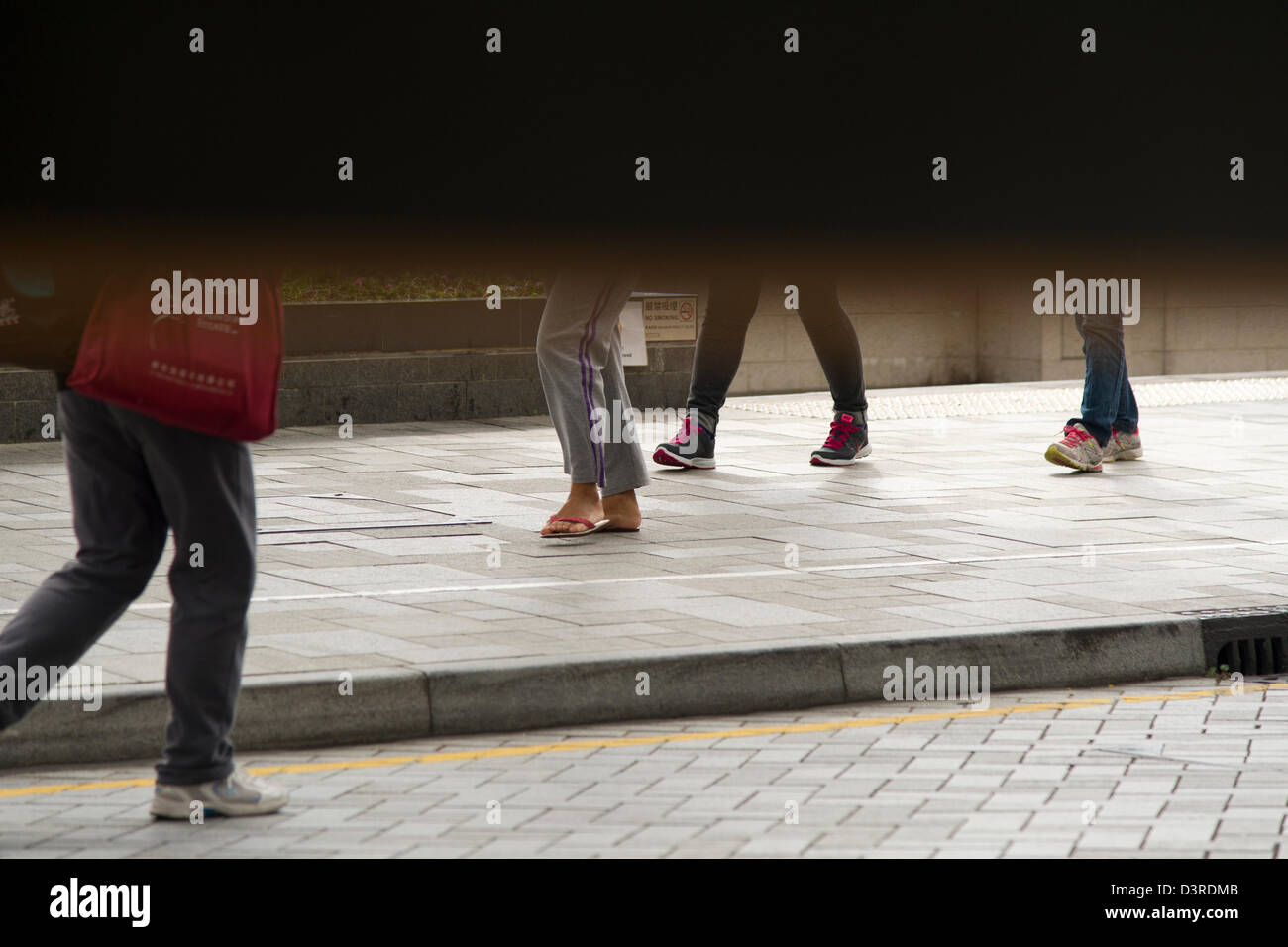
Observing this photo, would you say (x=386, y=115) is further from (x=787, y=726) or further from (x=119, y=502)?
(x=787, y=726)

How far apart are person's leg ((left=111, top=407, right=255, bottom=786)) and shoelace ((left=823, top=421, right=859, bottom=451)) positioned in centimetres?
589

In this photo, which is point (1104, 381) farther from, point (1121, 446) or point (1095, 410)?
point (1121, 446)

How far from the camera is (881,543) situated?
6.93 m

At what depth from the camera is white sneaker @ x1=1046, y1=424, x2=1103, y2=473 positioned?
351 inches

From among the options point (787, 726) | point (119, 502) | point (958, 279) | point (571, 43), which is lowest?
point (787, 726)

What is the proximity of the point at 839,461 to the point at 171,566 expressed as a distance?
19.9 ft

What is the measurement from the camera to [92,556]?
3.65 metres

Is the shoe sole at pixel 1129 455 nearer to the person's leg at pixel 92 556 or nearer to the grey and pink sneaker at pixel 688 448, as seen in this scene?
the grey and pink sneaker at pixel 688 448

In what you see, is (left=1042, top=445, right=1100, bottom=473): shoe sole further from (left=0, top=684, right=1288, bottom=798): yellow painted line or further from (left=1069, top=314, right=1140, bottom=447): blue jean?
(left=0, top=684, right=1288, bottom=798): yellow painted line

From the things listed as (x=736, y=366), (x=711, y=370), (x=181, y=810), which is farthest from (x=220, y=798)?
(x=736, y=366)

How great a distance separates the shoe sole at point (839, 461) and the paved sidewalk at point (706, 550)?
0.31 ft

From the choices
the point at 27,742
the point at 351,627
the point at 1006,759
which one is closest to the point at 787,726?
the point at 1006,759

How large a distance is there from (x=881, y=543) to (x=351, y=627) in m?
2.39
